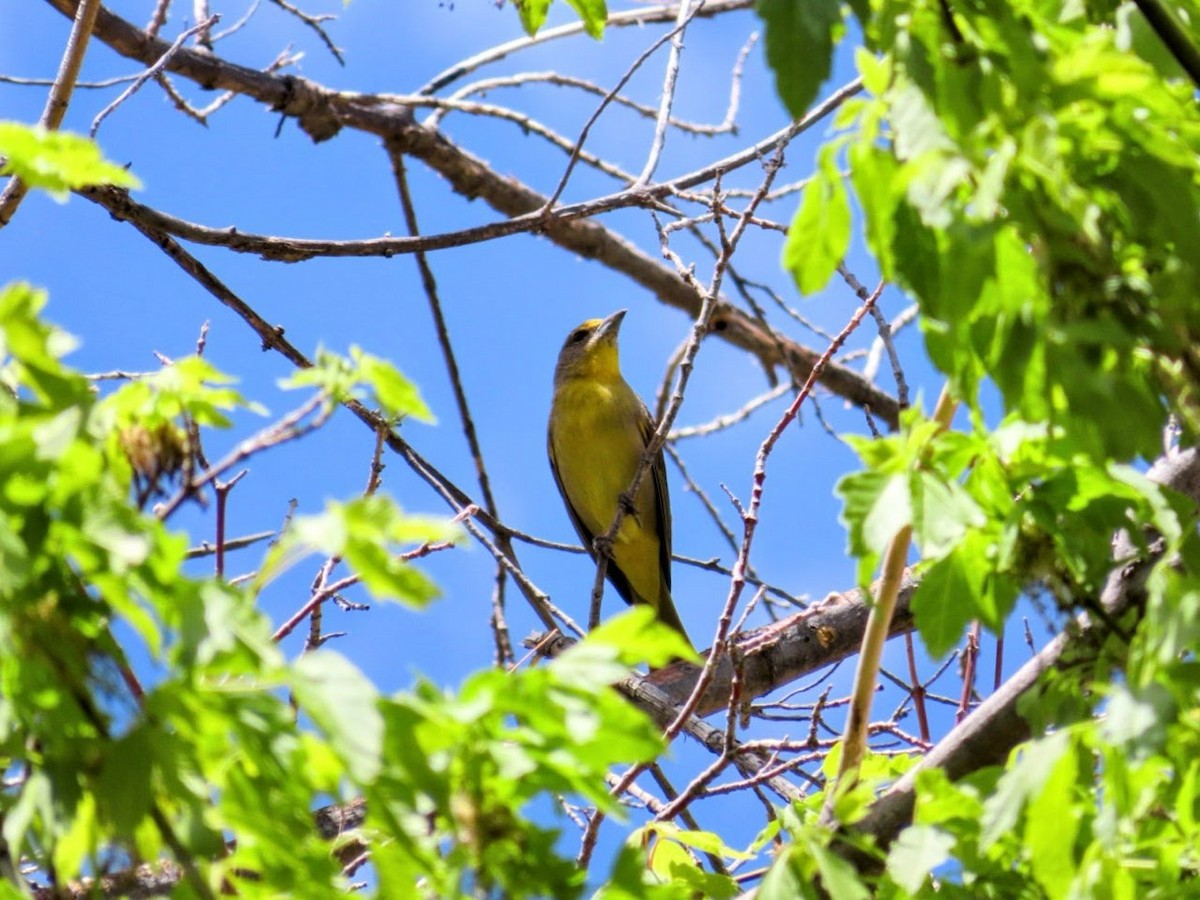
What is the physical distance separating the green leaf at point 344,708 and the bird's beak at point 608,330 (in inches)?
343

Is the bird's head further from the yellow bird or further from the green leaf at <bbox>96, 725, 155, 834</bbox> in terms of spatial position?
the green leaf at <bbox>96, 725, 155, 834</bbox>

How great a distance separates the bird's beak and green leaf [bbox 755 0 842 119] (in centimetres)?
823

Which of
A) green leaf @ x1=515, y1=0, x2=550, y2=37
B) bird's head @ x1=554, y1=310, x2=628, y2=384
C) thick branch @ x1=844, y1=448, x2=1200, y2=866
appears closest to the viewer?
thick branch @ x1=844, y1=448, x2=1200, y2=866

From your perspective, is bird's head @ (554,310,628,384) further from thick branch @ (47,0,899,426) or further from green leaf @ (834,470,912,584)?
green leaf @ (834,470,912,584)

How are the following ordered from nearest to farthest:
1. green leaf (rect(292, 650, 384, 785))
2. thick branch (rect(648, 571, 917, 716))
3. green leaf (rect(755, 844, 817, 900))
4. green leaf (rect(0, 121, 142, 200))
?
green leaf (rect(292, 650, 384, 785)), green leaf (rect(0, 121, 142, 200)), green leaf (rect(755, 844, 817, 900)), thick branch (rect(648, 571, 917, 716))

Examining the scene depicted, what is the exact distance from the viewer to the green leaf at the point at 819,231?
2.12 metres

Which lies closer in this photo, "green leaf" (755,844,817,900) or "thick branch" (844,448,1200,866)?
"green leaf" (755,844,817,900)

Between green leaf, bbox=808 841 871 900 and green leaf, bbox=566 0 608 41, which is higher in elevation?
green leaf, bbox=566 0 608 41

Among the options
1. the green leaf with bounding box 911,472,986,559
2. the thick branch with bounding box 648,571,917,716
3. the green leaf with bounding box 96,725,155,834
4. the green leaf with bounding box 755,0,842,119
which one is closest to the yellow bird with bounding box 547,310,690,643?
the thick branch with bounding box 648,571,917,716

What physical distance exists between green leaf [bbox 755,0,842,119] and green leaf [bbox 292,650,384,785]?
103 cm

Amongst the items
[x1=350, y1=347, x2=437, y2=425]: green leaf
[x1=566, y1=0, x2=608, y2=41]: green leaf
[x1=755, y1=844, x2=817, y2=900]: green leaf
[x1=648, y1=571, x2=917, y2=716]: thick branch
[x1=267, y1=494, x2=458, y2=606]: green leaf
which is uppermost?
[x1=566, y1=0, x2=608, y2=41]: green leaf

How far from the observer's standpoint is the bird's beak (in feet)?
34.0

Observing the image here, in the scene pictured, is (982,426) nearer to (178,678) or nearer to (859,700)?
(859,700)

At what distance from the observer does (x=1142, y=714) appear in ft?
5.88
